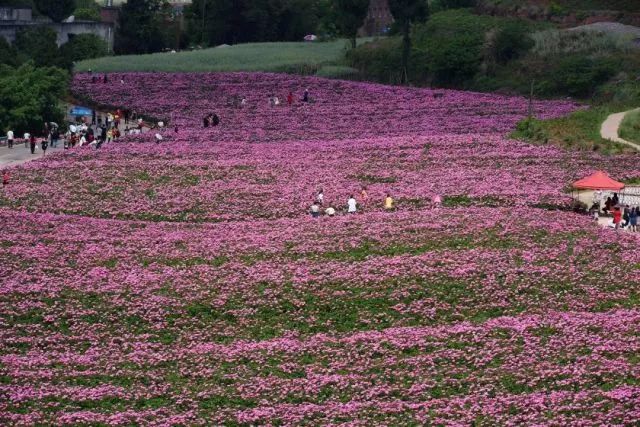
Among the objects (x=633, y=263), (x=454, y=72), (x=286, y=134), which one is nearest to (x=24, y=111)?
(x=286, y=134)

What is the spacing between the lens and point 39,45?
116m

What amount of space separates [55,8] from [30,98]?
195ft

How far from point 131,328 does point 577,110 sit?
2028 inches

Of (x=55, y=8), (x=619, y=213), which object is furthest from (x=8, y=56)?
(x=619, y=213)

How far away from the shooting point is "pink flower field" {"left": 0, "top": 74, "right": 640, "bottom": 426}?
1428 inches

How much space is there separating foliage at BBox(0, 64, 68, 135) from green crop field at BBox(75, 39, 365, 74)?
21828 mm

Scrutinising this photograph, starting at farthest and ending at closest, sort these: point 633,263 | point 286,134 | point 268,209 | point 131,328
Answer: point 286,134 < point 268,209 < point 633,263 < point 131,328

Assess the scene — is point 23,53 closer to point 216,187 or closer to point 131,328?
point 216,187

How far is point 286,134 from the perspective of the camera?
80.0m

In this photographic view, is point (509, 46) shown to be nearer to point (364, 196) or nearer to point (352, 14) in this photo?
point (352, 14)

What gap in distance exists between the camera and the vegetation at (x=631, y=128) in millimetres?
74375

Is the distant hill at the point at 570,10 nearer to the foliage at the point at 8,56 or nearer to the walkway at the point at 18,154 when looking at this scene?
the foliage at the point at 8,56

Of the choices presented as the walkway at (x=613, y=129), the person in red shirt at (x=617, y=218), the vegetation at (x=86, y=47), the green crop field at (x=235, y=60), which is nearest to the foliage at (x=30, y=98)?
the green crop field at (x=235, y=60)

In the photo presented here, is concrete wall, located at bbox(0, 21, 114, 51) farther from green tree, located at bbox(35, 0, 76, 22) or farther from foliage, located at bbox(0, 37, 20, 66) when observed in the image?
foliage, located at bbox(0, 37, 20, 66)
